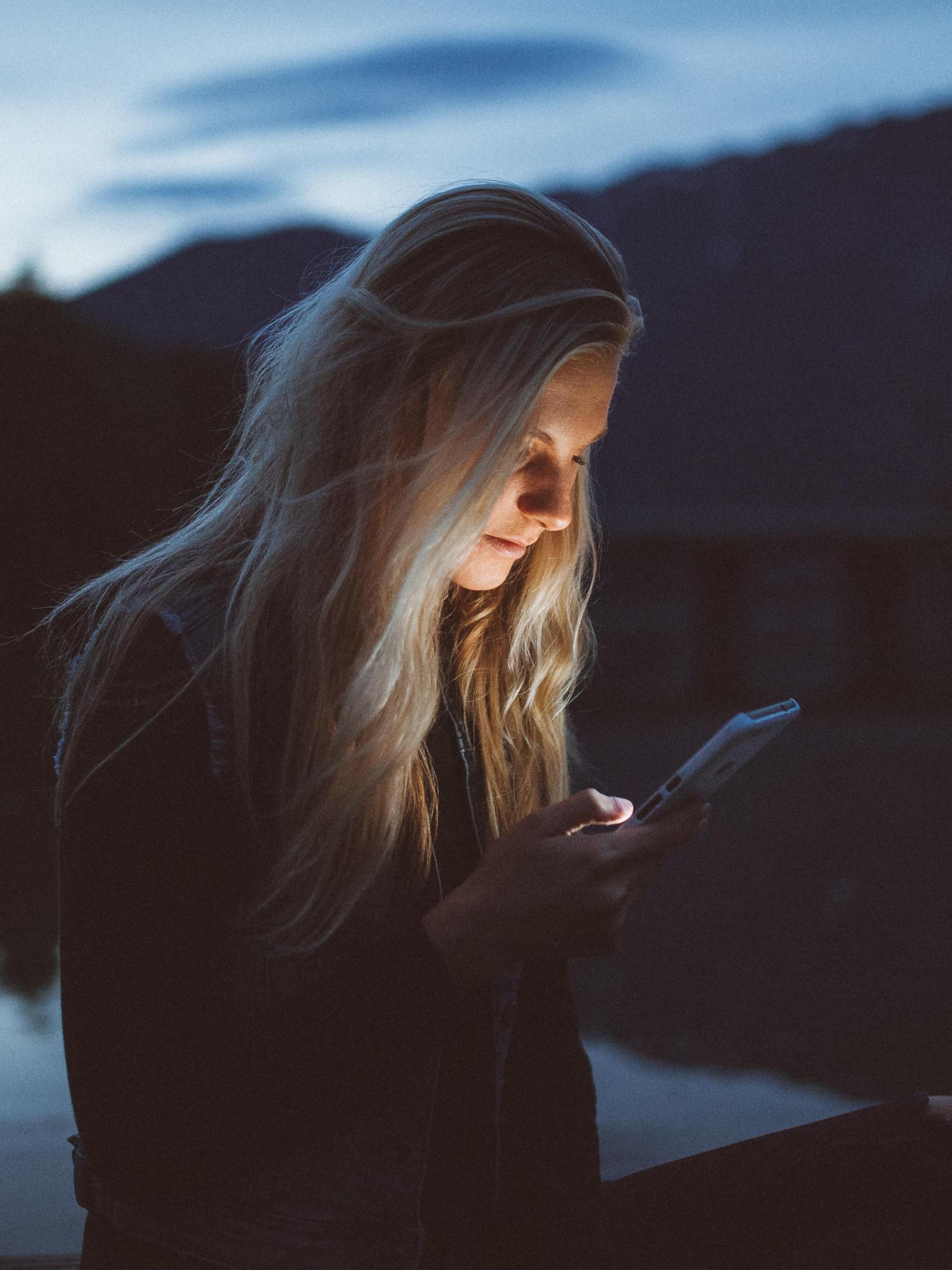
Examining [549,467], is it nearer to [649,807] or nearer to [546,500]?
[546,500]

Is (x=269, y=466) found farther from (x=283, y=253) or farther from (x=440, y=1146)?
(x=283, y=253)

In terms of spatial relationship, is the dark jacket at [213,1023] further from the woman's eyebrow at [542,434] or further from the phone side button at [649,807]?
the woman's eyebrow at [542,434]

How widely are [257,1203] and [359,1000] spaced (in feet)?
0.74

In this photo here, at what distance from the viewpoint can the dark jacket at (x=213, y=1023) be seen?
3.82 ft

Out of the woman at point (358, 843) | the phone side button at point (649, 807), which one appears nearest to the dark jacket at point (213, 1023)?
the woman at point (358, 843)

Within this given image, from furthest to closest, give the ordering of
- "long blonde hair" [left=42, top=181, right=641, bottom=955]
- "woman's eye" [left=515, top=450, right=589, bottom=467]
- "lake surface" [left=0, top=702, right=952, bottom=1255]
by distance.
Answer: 1. "lake surface" [left=0, top=702, right=952, bottom=1255]
2. "woman's eye" [left=515, top=450, right=589, bottom=467]
3. "long blonde hair" [left=42, top=181, right=641, bottom=955]

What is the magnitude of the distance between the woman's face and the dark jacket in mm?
336

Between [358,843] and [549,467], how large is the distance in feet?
1.65

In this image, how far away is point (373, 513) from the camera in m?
1.36

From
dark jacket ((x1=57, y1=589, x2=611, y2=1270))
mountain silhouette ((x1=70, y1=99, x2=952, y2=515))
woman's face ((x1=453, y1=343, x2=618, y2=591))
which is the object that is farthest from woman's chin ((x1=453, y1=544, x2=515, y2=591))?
mountain silhouette ((x1=70, y1=99, x2=952, y2=515))

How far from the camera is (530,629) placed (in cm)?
185

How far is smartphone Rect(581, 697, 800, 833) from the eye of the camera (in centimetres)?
133

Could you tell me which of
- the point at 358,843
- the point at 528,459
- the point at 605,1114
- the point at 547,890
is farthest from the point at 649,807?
the point at 605,1114

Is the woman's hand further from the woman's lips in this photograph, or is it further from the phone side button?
the woman's lips
